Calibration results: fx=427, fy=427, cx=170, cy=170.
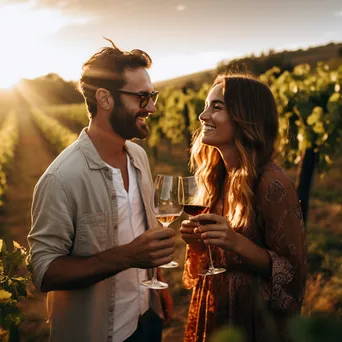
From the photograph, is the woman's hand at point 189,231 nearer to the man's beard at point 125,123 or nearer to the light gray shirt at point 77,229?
the light gray shirt at point 77,229

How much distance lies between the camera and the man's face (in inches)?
94.3

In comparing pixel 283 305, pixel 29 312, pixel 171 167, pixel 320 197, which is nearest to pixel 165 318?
pixel 283 305

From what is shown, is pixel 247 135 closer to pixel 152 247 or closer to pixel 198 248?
pixel 198 248

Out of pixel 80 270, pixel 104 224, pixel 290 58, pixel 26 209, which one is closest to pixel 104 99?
pixel 104 224

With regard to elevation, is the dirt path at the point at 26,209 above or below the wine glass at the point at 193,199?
below

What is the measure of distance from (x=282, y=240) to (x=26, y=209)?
925cm

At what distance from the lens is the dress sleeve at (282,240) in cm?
209

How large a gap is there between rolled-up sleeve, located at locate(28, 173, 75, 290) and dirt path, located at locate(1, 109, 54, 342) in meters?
0.36

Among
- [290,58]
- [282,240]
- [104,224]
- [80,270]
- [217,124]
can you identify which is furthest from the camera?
[290,58]

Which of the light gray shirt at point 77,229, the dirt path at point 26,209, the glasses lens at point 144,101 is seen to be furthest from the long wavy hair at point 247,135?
the dirt path at point 26,209

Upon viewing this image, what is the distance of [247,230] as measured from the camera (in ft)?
7.18

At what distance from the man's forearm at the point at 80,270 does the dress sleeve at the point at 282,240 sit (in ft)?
2.46

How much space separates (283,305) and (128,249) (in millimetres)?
864

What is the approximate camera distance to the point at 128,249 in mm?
1887
